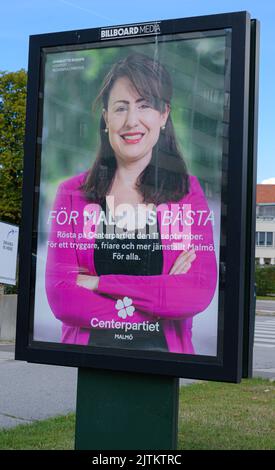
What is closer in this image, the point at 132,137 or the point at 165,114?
the point at 165,114

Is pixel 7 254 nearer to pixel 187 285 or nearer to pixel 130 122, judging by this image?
pixel 130 122

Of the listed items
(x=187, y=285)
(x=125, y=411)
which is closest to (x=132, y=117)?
(x=187, y=285)

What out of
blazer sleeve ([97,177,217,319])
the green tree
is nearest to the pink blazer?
blazer sleeve ([97,177,217,319])

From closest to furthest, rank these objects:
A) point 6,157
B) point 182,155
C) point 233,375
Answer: point 233,375 → point 182,155 → point 6,157

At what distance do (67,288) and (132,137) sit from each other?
3.72 feet

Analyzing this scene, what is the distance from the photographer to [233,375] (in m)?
4.23

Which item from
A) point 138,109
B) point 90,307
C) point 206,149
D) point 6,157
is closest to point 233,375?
point 90,307

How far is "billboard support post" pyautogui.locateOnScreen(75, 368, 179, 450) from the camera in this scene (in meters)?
4.53

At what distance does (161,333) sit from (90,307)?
0.54 metres

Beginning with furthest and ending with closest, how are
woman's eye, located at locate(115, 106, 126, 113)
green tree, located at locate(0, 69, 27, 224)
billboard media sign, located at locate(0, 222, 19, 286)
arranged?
green tree, located at locate(0, 69, 27, 224), billboard media sign, located at locate(0, 222, 19, 286), woman's eye, located at locate(115, 106, 126, 113)

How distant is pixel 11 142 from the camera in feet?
141

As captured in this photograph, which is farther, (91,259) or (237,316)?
(91,259)

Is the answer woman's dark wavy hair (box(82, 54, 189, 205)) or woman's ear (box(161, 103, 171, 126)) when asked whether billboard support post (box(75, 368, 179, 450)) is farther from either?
woman's ear (box(161, 103, 171, 126))
